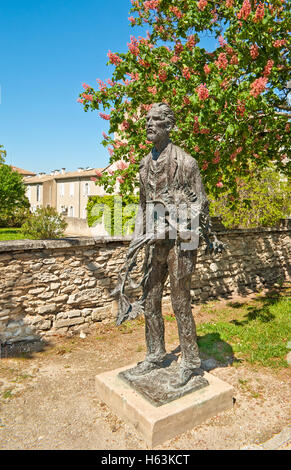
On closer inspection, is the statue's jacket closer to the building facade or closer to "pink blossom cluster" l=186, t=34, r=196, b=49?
"pink blossom cluster" l=186, t=34, r=196, b=49

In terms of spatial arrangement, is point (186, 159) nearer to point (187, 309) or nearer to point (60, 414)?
point (187, 309)

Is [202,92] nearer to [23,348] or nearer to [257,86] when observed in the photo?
[257,86]

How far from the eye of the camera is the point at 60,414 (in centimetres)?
339

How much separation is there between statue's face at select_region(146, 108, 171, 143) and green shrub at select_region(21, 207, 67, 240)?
6889 mm

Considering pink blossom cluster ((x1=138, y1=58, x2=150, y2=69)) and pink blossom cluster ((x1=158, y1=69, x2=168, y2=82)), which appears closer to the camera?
pink blossom cluster ((x1=158, y1=69, x2=168, y2=82))

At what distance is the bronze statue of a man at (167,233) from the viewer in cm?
314

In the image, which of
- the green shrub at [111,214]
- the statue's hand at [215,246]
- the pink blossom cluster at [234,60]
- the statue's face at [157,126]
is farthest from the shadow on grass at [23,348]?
the green shrub at [111,214]

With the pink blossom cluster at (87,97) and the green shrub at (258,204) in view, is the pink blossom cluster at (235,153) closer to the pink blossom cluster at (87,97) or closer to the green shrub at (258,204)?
the pink blossom cluster at (87,97)

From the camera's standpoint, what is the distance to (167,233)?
3.19 meters

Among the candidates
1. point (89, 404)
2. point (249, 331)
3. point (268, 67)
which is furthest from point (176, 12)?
point (89, 404)

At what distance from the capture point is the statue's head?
309 cm

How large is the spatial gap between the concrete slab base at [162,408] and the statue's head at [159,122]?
8.59 feet

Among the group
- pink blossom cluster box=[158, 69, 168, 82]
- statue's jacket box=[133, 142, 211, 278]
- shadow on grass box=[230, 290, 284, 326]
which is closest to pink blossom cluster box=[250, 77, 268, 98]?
pink blossom cluster box=[158, 69, 168, 82]

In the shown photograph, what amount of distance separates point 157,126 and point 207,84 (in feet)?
10.5
